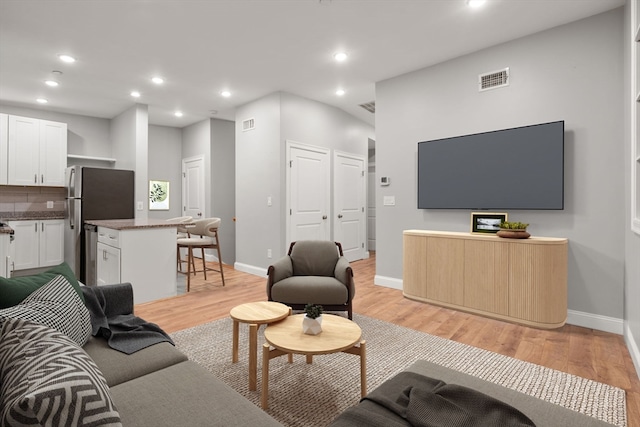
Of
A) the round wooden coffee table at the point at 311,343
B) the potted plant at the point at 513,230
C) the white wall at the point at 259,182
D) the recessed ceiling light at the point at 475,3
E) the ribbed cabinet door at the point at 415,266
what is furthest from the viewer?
the white wall at the point at 259,182

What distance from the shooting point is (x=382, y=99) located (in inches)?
184

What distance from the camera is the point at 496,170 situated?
3578mm

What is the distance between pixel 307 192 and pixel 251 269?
1.58m

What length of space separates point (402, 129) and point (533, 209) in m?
1.85

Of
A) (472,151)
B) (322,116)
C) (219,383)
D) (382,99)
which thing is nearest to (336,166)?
(322,116)

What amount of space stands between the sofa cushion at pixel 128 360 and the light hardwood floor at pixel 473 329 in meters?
1.47

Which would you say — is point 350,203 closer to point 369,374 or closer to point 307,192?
point 307,192

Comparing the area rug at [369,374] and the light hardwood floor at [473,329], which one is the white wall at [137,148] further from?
the area rug at [369,374]

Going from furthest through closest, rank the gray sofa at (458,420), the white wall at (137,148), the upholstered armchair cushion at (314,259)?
the white wall at (137,148) < the upholstered armchair cushion at (314,259) < the gray sofa at (458,420)

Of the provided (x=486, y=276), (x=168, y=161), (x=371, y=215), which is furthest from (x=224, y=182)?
(x=486, y=276)

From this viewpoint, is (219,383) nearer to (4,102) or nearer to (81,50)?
(81,50)

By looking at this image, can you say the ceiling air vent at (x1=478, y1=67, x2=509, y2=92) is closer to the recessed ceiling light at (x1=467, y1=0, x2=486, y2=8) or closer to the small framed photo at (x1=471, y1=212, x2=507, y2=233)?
the recessed ceiling light at (x1=467, y1=0, x2=486, y2=8)

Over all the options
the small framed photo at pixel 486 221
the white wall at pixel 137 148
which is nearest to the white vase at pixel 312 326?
the small framed photo at pixel 486 221

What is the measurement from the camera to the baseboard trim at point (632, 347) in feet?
7.49
